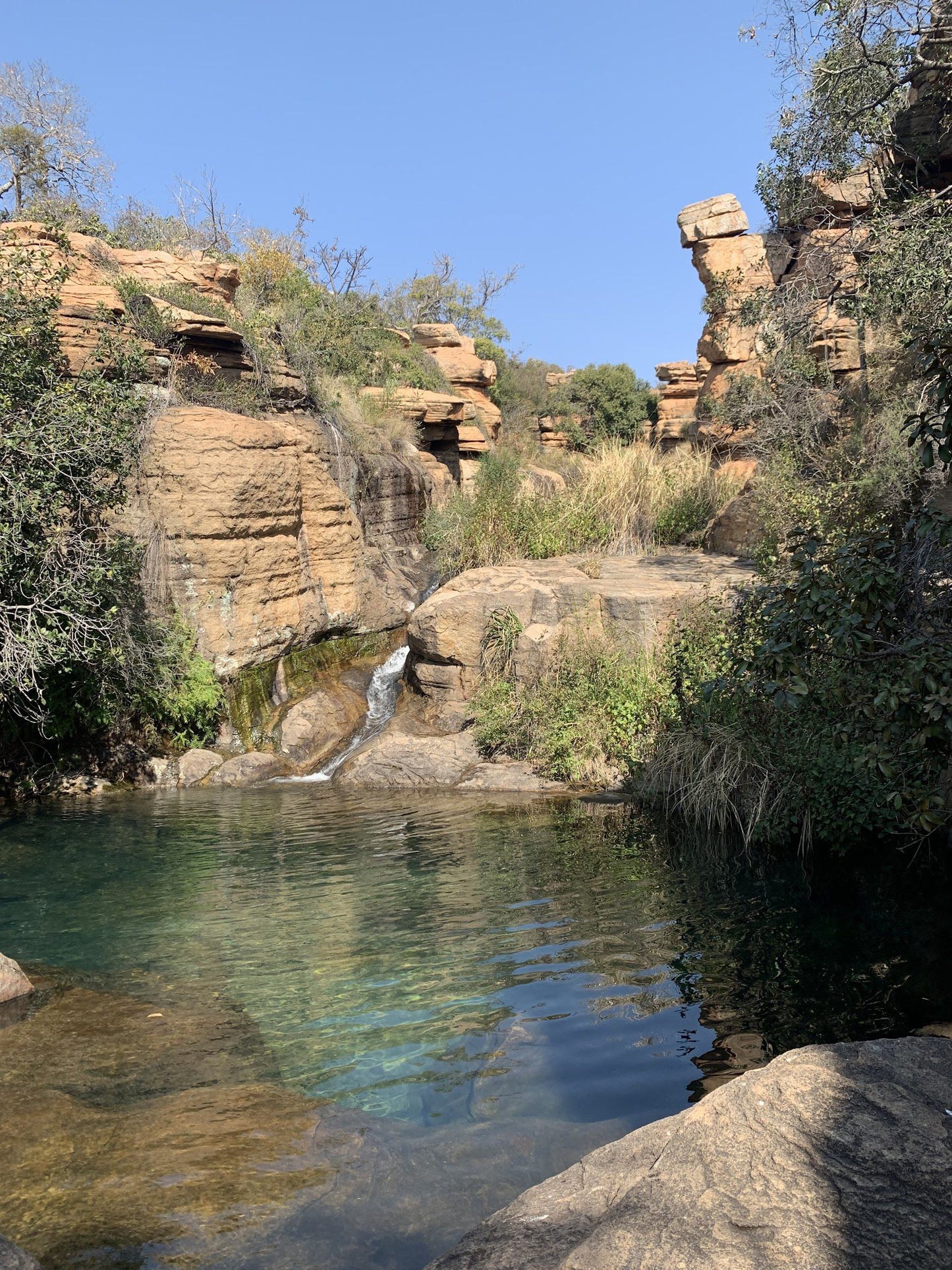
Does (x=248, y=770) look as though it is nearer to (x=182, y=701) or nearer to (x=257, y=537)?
(x=182, y=701)

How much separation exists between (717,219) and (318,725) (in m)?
15.2

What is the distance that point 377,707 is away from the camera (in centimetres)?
1442

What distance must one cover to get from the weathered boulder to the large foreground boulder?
9.27m

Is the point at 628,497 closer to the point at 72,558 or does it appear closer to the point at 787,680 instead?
the point at 72,558

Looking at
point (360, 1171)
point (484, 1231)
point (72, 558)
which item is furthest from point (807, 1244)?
point (72, 558)

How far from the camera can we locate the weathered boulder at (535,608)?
12.2 meters

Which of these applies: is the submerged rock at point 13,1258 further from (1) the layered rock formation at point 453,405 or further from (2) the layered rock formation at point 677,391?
(2) the layered rock formation at point 677,391

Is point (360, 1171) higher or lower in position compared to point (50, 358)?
lower

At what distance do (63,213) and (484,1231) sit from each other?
21.7 meters

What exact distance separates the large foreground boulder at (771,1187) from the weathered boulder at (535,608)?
9.27 m

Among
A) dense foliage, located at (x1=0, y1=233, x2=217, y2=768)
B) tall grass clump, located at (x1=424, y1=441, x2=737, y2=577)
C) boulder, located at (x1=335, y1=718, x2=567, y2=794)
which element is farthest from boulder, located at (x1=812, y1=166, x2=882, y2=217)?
dense foliage, located at (x1=0, y1=233, x2=217, y2=768)

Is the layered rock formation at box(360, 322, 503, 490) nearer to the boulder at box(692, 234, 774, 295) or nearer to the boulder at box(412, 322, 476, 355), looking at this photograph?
the boulder at box(412, 322, 476, 355)

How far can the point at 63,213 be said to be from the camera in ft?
65.4

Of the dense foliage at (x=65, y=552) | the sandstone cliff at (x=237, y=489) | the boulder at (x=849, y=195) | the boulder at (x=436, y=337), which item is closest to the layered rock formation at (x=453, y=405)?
the boulder at (x=436, y=337)
